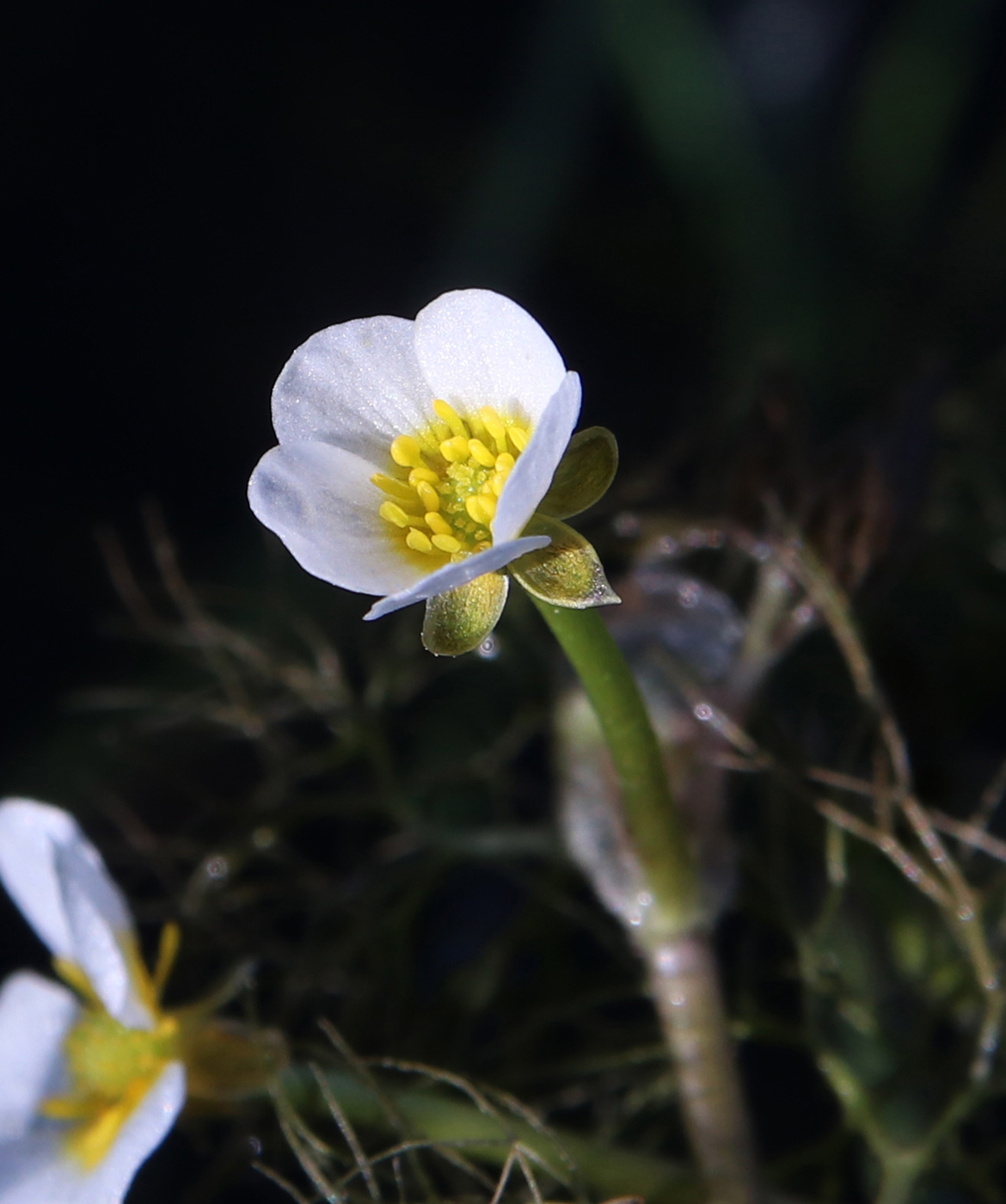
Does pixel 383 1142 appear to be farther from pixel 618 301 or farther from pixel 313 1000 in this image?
pixel 618 301

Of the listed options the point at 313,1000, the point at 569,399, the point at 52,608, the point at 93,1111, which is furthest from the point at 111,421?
the point at 569,399

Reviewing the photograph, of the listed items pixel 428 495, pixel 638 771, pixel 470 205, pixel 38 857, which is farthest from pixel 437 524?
pixel 470 205

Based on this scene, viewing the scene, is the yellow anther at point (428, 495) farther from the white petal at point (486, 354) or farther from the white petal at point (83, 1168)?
the white petal at point (83, 1168)

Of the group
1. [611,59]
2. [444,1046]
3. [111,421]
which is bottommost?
[444,1046]

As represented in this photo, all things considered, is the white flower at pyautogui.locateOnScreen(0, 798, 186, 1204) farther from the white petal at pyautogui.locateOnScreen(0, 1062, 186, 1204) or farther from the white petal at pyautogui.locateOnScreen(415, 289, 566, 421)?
the white petal at pyautogui.locateOnScreen(415, 289, 566, 421)

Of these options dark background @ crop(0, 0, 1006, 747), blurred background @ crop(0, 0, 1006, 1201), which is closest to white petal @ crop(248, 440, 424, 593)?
blurred background @ crop(0, 0, 1006, 1201)

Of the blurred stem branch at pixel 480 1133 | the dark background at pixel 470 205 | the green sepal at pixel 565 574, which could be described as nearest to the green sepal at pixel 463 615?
the green sepal at pixel 565 574
